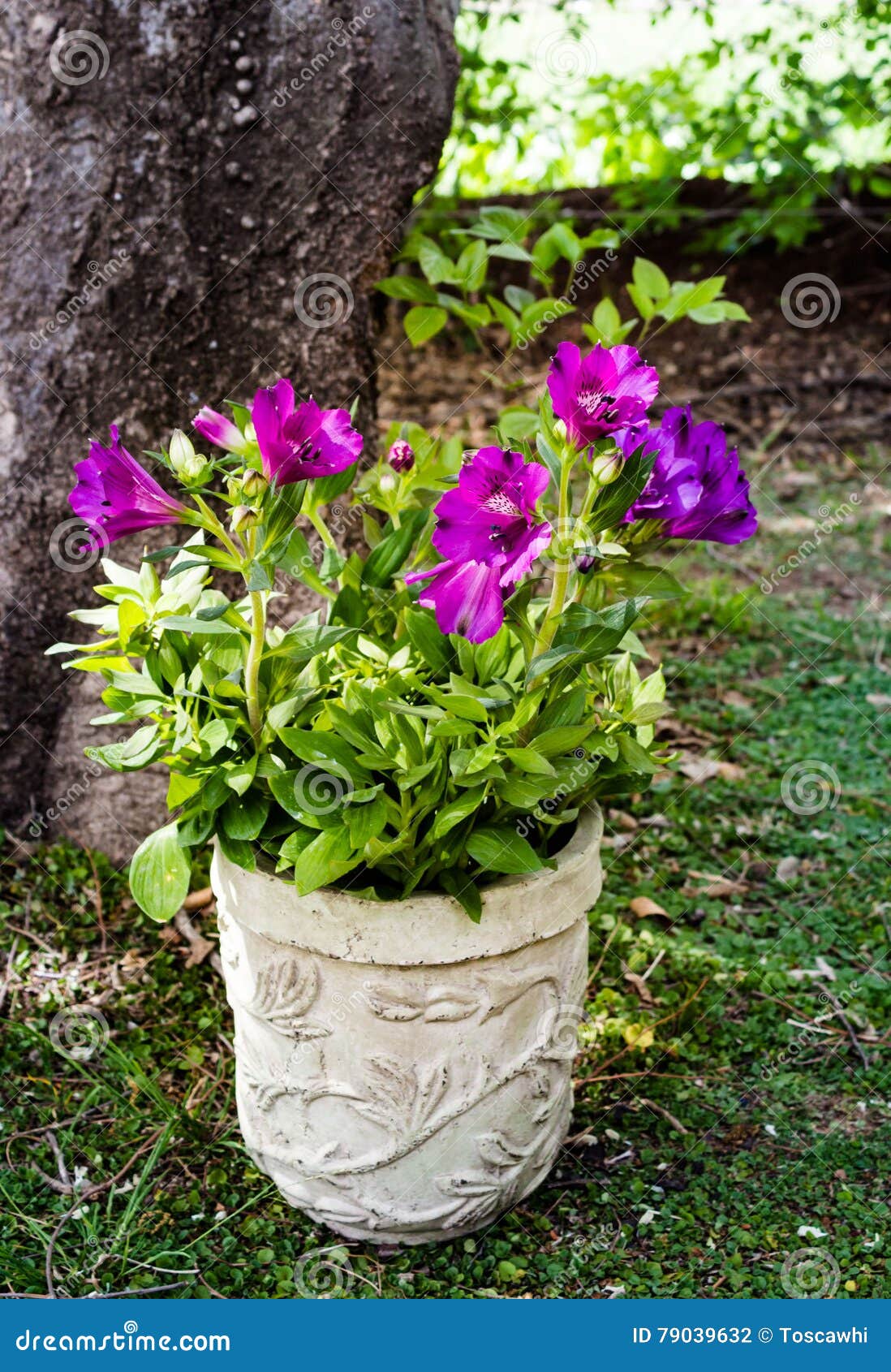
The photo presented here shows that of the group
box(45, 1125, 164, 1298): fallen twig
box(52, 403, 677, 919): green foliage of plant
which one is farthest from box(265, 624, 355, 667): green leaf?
box(45, 1125, 164, 1298): fallen twig

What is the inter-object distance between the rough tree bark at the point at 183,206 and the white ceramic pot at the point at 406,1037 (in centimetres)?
106

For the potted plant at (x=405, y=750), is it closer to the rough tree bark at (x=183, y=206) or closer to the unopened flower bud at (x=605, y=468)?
the unopened flower bud at (x=605, y=468)

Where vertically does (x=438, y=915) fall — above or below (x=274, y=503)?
below

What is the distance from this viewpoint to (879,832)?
295cm

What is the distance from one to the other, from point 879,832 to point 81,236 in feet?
6.90

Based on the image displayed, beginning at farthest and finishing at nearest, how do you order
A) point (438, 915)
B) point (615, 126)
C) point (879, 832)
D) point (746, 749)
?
point (615, 126), point (746, 749), point (879, 832), point (438, 915)

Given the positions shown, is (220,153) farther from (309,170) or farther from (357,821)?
(357,821)

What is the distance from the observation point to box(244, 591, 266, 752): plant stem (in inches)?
64.6

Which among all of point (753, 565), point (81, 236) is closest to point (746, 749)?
point (753, 565)

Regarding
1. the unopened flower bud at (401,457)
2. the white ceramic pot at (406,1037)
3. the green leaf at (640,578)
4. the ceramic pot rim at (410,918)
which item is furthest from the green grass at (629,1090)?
the unopened flower bud at (401,457)

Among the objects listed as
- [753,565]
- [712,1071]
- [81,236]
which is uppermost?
[81,236]

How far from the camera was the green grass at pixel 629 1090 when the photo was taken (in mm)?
1928

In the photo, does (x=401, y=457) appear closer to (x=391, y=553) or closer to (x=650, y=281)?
(x=391, y=553)

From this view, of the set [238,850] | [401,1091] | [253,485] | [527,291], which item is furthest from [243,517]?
[527,291]
